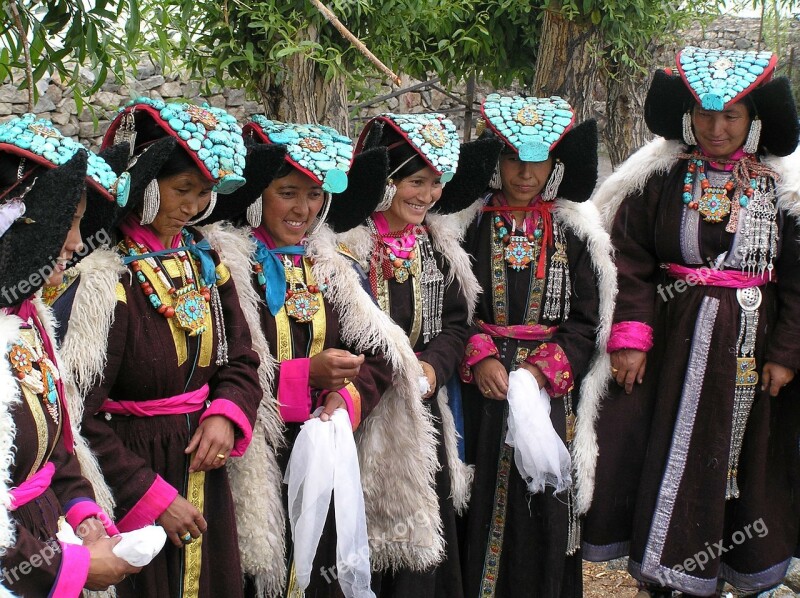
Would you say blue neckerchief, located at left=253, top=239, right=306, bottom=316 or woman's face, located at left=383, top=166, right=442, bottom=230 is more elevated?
woman's face, located at left=383, top=166, right=442, bottom=230

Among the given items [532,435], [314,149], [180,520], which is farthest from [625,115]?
[180,520]

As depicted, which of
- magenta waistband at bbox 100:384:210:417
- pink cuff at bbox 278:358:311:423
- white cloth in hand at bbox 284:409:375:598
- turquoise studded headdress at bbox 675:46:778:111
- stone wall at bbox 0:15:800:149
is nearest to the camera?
magenta waistband at bbox 100:384:210:417

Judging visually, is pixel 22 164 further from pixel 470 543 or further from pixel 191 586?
pixel 470 543

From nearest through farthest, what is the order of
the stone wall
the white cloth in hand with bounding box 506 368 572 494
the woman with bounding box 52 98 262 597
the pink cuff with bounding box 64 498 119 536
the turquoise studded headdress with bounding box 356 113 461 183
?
the pink cuff with bounding box 64 498 119 536
the woman with bounding box 52 98 262 597
the turquoise studded headdress with bounding box 356 113 461 183
the white cloth in hand with bounding box 506 368 572 494
the stone wall

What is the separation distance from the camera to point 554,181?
3.87 metres

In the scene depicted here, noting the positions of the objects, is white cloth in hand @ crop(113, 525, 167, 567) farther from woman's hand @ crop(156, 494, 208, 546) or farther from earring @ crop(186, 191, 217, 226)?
earring @ crop(186, 191, 217, 226)

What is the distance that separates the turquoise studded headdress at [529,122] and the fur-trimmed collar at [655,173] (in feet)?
1.76

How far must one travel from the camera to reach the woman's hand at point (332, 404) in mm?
3215

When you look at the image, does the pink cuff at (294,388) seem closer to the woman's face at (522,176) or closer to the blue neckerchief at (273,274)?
the blue neckerchief at (273,274)

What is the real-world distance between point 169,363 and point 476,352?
1440 millimetres

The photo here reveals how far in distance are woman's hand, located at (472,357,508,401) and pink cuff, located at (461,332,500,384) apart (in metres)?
0.03

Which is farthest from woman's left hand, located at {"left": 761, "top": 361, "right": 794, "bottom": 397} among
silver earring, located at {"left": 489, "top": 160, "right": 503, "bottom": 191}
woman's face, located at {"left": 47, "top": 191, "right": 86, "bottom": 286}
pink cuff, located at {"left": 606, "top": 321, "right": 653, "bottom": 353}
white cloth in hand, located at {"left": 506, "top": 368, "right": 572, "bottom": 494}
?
woman's face, located at {"left": 47, "top": 191, "right": 86, "bottom": 286}

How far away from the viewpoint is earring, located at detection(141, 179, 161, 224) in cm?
268

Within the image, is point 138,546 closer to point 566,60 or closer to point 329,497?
point 329,497
